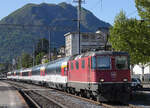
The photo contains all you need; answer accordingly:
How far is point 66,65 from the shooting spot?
28.8 metres

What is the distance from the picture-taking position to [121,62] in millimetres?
20375

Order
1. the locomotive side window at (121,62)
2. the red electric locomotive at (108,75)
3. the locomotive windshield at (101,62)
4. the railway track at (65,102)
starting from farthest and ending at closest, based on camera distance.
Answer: the locomotive side window at (121,62)
the locomotive windshield at (101,62)
the red electric locomotive at (108,75)
the railway track at (65,102)

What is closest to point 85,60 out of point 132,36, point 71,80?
point 71,80

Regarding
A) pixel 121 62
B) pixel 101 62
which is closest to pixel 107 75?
pixel 101 62

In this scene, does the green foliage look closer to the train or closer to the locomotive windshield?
the train

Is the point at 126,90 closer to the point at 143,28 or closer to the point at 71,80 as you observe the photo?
the point at 71,80

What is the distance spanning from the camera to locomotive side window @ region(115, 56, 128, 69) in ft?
66.4

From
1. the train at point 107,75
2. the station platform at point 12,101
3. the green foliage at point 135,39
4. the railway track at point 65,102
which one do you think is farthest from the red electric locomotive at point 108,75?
the green foliage at point 135,39

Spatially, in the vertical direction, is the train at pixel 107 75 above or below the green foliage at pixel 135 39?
below

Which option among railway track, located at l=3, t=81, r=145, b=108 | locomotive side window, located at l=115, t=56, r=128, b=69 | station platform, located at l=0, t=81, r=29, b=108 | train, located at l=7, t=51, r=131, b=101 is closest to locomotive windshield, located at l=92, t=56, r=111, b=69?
train, located at l=7, t=51, r=131, b=101

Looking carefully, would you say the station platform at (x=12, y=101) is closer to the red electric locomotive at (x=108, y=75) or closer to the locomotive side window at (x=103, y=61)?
the red electric locomotive at (x=108, y=75)

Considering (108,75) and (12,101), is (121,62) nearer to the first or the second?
(108,75)

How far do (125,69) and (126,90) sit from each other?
1.41m

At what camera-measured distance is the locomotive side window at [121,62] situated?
20250 millimetres
